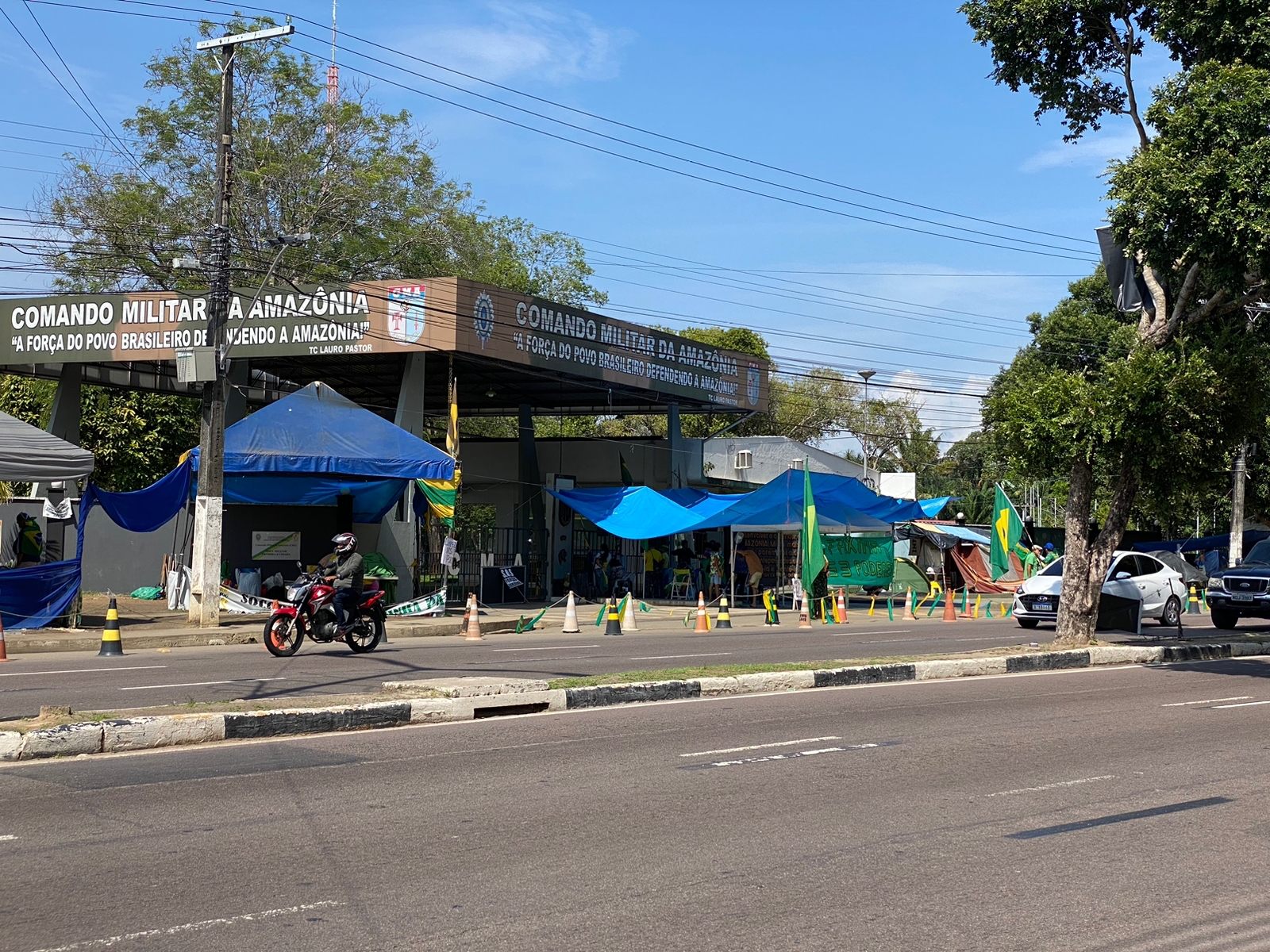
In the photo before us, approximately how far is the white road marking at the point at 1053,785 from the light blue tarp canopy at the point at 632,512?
2136cm

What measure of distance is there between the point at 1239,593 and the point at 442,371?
2072 centimetres

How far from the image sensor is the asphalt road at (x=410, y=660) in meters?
12.4

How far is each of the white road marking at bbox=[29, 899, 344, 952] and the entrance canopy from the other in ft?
52.6

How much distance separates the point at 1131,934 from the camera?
510cm

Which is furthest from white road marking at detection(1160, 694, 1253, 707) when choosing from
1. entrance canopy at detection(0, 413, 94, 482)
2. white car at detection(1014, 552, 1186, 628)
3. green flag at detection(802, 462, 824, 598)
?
entrance canopy at detection(0, 413, 94, 482)

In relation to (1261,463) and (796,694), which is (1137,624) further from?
(1261,463)

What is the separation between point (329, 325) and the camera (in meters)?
28.9

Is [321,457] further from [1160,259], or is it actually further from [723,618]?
[1160,259]

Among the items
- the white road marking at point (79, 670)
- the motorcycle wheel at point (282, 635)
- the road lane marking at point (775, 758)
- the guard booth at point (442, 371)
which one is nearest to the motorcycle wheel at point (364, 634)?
the motorcycle wheel at point (282, 635)

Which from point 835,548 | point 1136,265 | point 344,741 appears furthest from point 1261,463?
point 344,741

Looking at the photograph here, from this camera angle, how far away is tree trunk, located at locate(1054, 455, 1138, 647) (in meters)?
18.4

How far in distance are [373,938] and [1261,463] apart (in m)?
47.0

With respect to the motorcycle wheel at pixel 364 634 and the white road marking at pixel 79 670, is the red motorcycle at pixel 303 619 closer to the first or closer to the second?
the motorcycle wheel at pixel 364 634

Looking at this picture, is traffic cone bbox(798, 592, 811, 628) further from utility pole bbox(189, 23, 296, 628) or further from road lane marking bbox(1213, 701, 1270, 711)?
road lane marking bbox(1213, 701, 1270, 711)
